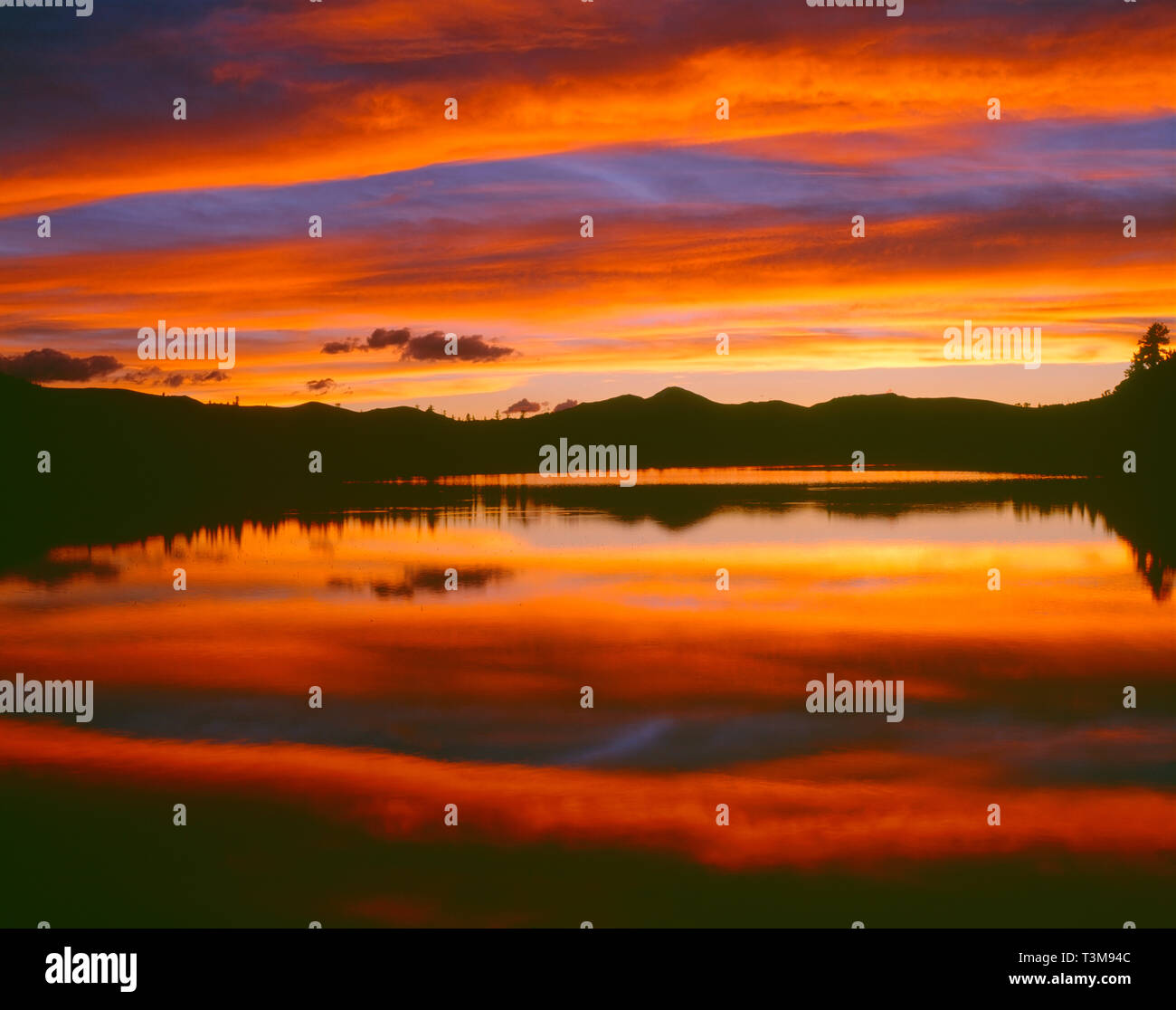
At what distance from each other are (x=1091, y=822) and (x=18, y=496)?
315 ft

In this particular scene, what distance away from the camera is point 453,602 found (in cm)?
2694

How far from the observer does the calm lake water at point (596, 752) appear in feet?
34.7

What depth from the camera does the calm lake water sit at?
34.7 ft

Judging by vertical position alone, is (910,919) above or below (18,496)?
below

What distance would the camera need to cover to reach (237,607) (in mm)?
27328

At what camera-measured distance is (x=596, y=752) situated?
48.1ft

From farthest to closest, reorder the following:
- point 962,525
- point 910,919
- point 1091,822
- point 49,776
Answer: point 962,525
point 49,776
point 1091,822
point 910,919

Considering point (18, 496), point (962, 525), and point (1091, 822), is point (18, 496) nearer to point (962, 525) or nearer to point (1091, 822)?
point (962, 525)

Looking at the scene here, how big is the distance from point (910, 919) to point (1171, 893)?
8.72 feet

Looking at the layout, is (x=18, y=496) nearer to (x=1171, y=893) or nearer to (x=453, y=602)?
(x=453, y=602)
